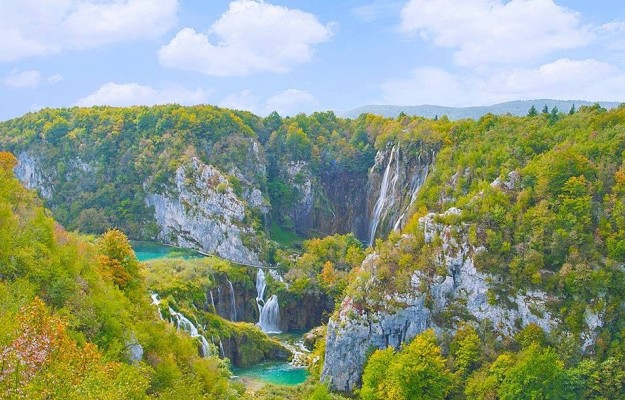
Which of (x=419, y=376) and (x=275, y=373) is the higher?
(x=419, y=376)

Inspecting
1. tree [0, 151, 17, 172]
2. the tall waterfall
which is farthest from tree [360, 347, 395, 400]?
tree [0, 151, 17, 172]

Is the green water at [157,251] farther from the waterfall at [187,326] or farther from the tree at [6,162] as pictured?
the tree at [6,162]

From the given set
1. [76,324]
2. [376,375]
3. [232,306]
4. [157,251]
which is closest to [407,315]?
[376,375]

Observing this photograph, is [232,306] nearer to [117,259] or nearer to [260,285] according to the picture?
[260,285]

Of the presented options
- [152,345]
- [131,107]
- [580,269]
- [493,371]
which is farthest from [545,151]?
[131,107]

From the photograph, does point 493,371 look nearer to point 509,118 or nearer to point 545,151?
point 545,151

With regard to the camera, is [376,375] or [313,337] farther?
[313,337]
